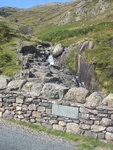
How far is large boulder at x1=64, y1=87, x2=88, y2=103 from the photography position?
51.4 feet

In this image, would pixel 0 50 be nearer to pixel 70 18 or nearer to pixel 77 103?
pixel 77 103

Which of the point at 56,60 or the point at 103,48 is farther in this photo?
the point at 56,60


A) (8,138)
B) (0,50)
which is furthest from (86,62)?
(8,138)

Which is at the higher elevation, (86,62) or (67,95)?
(86,62)

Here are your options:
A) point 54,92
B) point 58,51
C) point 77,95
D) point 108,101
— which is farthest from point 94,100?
point 58,51

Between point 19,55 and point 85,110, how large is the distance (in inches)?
1032

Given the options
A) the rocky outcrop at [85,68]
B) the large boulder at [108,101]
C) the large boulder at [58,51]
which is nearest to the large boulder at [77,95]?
the large boulder at [108,101]

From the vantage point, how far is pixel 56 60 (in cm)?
5072

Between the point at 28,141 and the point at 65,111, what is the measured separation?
86.1 inches

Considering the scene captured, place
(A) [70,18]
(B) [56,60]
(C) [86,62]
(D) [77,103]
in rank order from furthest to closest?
(A) [70,18], (B) [56,60], (C) [86,62], (D) [77,103]

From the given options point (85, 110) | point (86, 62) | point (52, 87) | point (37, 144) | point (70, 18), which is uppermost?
point (70, 18)

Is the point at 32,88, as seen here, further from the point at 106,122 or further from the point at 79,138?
the point at 106,122

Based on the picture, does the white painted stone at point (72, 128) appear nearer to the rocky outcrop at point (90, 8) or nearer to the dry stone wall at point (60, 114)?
the dry stone wall at point (60, 114)

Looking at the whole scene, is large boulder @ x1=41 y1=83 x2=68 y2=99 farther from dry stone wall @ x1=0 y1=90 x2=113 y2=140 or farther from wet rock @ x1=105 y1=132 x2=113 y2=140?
wet rock @ x1=105 y1=132 x2=113 y2=140
